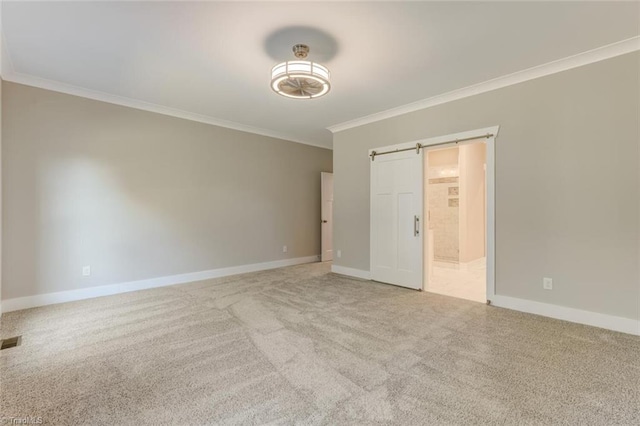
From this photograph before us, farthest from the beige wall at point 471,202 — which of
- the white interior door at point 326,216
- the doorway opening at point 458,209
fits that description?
the white interior door at point 326,216

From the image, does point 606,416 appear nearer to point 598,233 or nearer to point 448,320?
point 448,320

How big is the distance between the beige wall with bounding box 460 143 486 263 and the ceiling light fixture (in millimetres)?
4382

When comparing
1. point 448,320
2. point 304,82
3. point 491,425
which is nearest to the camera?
point 491,425

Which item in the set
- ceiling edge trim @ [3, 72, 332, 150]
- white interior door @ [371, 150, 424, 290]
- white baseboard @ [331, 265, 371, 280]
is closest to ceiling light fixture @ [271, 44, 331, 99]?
white interior door @ [371, 150, 424, 290]

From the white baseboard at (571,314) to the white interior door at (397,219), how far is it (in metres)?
1.14

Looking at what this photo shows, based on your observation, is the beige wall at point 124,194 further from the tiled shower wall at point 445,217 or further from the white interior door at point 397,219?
the tiled shower wall at point 445,217

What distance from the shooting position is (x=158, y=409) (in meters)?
1.73

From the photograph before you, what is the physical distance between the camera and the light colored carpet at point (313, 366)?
1.70 meters

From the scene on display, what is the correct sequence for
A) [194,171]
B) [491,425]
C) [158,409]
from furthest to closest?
[194,171]
[158,409]
[491,425]

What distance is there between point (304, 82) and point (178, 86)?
1.88 m

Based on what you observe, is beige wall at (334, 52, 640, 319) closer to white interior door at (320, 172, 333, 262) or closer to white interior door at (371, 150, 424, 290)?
white interior door at (371, 150, 424, 290)

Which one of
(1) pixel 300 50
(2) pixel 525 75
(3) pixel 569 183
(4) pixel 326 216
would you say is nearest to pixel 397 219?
(3) pixel 569 183

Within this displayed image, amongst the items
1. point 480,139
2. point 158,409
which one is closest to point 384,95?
point 480,139

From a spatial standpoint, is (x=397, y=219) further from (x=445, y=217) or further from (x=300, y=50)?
(x=300, y=50)
